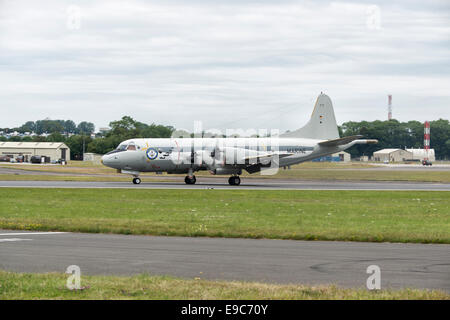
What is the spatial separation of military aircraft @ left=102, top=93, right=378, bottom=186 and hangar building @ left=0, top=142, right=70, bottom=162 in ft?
301

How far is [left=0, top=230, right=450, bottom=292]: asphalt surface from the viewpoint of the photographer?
11410 mm

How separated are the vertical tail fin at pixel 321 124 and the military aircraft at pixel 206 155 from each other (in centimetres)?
198

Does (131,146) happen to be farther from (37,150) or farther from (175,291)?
(37,150)

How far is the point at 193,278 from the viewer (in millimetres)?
11156

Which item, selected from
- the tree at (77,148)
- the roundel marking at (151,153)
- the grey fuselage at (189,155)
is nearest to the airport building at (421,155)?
the tree at (77,148)

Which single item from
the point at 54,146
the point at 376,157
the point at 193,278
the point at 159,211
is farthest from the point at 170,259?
the point at 376,157

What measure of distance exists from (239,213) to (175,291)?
15.5 meters

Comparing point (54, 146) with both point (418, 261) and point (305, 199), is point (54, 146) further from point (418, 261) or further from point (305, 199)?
point (418, 261)

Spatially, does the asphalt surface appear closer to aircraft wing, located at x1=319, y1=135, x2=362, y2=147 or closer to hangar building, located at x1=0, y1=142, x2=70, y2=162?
aircraft wing, located at x1=319, y1=135, x2=362, y2=147

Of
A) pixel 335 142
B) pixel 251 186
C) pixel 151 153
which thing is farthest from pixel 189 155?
pixel 335 142

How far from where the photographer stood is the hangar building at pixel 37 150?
464ft

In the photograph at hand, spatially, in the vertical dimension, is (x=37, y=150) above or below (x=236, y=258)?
above

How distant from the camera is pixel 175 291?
32.1 feet

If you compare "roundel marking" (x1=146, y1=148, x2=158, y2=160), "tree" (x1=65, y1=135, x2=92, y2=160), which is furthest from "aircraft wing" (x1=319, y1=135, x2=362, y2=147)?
"tree" (x1=65, y1=135, x2=92, y2=160)
